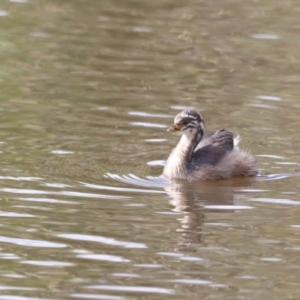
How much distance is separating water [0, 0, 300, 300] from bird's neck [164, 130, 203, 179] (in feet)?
0.66

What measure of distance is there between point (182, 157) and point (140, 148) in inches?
31.6

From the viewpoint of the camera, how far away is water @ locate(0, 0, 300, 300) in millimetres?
9156

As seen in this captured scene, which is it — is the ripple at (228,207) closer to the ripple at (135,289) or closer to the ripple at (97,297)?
the ripple at (135,289)

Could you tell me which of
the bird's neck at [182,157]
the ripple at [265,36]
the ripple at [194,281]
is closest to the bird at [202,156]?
the bird's neck at [182,157]

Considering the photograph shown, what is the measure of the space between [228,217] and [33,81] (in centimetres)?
570

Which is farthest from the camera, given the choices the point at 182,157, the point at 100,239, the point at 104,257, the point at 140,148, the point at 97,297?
the point at 140,148

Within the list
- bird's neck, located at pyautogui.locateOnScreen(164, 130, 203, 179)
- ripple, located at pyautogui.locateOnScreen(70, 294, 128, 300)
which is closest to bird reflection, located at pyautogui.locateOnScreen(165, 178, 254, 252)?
bird's neck, located at pyautogui.locateOnScreen(164, 130, 203, 179)

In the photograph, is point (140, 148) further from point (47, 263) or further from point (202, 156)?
point (47, 263)

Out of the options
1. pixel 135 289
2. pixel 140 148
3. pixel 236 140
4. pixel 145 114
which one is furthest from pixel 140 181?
pixel 135 289

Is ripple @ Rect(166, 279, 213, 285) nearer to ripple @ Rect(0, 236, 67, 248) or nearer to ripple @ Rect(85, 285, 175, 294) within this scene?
ripple @ Rect(85, 285, 175, 294)

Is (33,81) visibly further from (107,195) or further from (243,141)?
(107,195)

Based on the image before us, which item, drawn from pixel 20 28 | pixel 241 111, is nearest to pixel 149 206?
pixel 241 111

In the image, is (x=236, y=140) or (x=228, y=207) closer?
(x=228, y=207)

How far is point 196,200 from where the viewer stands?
11.6 metres
